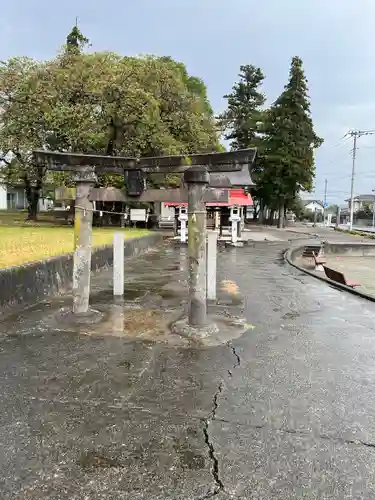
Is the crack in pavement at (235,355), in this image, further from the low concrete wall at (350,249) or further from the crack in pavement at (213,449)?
the low concrete wall at (350,249)

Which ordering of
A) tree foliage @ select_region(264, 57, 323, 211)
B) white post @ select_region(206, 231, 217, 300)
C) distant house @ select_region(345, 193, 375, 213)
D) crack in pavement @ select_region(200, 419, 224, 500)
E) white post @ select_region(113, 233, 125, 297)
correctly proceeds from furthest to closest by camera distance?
distant house @ select_region(345, 193, 375, 213), tree foliage @ select_region(264, 57, 323, 211), white post @ select_region(113, 233, 125, 297), white post @ select_region(206, 231, 217, 300), crack in pavement @ select_region(200, 419, 224, 500)

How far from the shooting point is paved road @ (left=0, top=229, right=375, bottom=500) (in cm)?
263

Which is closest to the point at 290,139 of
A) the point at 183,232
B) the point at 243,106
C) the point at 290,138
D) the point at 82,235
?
the point at 290,138

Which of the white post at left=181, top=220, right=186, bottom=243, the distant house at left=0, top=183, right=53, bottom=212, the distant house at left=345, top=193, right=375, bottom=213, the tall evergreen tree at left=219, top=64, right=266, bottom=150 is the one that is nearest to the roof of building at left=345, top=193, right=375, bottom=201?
the distant house at left=345, top=193, right=375, bottom=213

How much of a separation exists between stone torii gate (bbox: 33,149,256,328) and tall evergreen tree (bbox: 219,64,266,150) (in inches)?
1889

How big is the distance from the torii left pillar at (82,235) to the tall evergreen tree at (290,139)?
40534 millimetres

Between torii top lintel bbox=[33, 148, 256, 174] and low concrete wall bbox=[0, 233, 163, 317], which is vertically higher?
torii top lintel bbox=[33, 148, 256, 174]

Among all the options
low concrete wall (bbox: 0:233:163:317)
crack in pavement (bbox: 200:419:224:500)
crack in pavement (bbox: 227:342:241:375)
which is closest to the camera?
crack in pavement (bbox: 200:419:224:500)

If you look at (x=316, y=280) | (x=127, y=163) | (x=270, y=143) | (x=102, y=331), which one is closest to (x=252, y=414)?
(x=102, y=331)

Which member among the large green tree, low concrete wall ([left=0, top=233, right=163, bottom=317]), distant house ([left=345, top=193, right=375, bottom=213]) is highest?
the large green tree

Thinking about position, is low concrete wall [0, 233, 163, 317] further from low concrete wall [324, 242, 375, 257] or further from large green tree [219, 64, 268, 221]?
large green tree [219, 64, 268, 221]

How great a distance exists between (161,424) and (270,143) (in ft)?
151

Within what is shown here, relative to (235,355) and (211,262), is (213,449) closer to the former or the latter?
(235,355)

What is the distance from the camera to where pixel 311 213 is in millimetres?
105062
